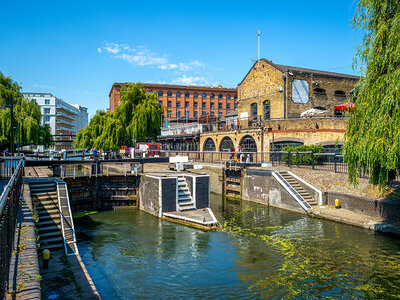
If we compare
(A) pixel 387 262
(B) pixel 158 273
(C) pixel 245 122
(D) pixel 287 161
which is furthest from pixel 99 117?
(A) pixel 387 262

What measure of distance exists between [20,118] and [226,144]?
22.6 m

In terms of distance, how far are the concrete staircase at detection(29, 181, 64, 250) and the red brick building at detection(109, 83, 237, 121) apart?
68.6m

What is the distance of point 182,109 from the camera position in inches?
3346

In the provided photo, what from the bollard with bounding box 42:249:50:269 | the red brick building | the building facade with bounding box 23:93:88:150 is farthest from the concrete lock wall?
the building facade with bounding box 23:93:88:150

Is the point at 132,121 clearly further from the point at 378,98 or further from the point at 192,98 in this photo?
the point at 192,98

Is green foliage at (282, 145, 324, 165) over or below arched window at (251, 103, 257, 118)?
below

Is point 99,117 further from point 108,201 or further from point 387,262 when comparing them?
point 387,262

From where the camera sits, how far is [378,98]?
40.2 feet

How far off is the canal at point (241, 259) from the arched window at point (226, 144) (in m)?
17.2

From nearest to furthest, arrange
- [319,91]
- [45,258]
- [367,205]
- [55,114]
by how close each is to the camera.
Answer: [45,258]
[367,205]
[319,91]
[55,114]

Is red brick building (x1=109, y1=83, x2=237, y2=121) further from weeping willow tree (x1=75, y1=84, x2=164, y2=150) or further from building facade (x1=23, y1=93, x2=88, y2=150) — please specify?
weeping willow tree (x1=75, y1=84, x2=164, y2=150)

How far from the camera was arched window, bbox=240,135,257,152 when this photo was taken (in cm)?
3170

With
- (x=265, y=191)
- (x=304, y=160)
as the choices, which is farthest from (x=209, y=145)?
(x=304, y=160)

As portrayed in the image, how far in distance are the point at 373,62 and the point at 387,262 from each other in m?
7.67
